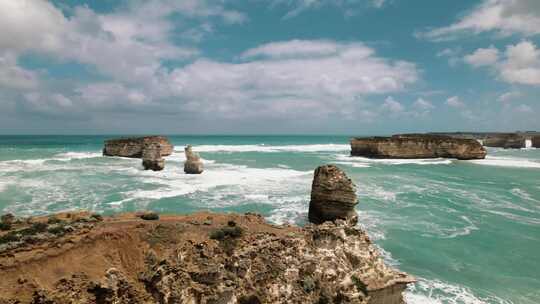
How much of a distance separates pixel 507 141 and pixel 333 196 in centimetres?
13320

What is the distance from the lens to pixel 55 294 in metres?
7.72

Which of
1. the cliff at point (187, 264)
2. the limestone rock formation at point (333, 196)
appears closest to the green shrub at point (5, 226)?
the cliff at point (187, 264)

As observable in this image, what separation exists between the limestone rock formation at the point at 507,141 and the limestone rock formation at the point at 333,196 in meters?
131

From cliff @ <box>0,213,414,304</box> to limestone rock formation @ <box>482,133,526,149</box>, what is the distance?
135 metres

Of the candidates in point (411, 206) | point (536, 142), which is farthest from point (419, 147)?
point (536, 142)

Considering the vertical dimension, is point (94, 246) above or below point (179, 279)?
above

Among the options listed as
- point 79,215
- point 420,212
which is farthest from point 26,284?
point 420,212

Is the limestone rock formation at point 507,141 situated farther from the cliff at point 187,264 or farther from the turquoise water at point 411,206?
the cliff at point 187,264

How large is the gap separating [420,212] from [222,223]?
63.1 ft

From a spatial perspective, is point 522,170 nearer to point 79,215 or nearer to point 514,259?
point 514,259

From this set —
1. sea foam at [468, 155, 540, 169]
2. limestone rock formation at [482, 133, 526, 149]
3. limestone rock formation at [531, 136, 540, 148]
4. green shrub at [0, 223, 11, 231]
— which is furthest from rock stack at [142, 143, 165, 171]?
limestone rock formation at [531, 136, 540, 148]

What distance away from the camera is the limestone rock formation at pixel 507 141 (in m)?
116

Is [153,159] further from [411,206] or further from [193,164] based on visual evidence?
[411,206]

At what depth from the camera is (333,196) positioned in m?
17.2
